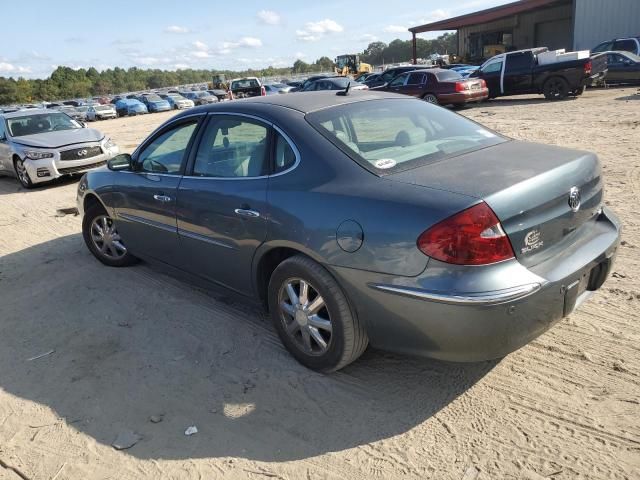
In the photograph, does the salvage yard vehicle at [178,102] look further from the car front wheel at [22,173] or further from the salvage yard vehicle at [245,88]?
the car front wheel at [22,173]

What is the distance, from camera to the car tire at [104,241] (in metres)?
5.27

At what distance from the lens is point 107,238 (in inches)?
210

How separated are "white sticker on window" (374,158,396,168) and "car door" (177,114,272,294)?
739 mm

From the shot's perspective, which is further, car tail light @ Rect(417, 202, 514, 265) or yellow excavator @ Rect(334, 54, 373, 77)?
yellow excavator @ Rect(334, 54, 373, 77)

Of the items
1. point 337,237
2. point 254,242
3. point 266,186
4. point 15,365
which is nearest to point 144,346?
point 15,365

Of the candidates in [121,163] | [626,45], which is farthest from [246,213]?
[626,45]

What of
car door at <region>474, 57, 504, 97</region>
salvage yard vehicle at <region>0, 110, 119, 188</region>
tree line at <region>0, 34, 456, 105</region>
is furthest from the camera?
tree line at <region>0, 34, 456, 105</region>

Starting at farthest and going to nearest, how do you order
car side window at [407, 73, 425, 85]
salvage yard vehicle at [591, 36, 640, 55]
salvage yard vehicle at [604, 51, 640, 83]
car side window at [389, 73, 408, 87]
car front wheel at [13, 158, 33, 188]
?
salvage yard vehicle at [591, 36, 640, 55] < salvage yard vehicle at [604, 51, 640, 83] < car side window at [389, 73, 408, 87] < car side window at [407, 73, 425, 85] < car front wheel at [13, 158, 33, 188]

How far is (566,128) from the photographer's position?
454 inches

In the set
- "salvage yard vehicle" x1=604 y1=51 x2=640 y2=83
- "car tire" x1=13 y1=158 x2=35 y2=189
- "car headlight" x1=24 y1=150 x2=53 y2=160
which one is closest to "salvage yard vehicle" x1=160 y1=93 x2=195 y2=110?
"salvage yard vehicle" x1=604 y1=51 x2=640 y2=83

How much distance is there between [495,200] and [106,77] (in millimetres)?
128768

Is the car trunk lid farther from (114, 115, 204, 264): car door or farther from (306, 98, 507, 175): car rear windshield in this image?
(114, 115, 204, 264): car door

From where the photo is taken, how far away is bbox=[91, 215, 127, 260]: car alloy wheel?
526cm

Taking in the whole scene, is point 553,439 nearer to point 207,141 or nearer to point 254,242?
point 254,242
